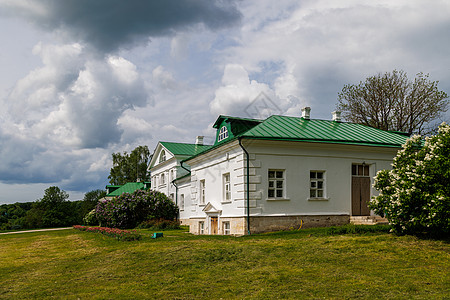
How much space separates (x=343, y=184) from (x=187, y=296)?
13.0m

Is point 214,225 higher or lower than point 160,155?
lower

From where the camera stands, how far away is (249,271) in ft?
29.0

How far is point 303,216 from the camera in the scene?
1733 centimetres

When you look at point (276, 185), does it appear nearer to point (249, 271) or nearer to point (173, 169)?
point (249, 271)

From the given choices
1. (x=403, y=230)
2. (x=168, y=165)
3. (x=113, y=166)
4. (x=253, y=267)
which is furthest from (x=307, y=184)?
(x=113, y=166)

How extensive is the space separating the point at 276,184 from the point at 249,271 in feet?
28.5


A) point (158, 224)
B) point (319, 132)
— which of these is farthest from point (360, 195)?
point (158, 224)

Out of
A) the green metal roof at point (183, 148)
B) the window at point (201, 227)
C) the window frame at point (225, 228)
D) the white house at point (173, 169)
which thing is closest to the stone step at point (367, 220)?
the window frame at point (225, 228)

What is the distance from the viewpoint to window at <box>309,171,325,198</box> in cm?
1788

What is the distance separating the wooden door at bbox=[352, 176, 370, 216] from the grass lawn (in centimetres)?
602

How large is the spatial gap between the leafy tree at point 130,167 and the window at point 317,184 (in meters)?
52.2

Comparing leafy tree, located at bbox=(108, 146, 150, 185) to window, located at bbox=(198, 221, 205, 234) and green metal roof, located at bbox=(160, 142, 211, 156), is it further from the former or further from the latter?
window, located at bbox=(198, 221, 205, 234)

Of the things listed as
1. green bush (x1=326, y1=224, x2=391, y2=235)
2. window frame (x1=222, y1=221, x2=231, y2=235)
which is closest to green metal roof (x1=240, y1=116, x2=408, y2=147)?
window frame (x1=222, y1=221, x2=231, y2=235)

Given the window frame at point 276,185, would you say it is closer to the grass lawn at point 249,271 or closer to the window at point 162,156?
the grass lawn at point 249,271
